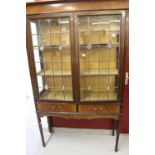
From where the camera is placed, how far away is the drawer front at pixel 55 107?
180 cm

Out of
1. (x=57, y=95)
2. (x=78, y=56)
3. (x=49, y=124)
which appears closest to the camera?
(x=78, y=56)

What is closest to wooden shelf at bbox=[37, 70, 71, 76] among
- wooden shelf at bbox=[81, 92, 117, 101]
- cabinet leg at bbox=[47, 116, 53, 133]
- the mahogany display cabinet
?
the mahogany display cabinet

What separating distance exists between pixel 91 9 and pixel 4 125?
53.3 inches

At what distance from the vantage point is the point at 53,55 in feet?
6.07

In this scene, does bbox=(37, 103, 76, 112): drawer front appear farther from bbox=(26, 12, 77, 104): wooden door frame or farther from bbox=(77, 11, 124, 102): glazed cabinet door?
bbox=(77, 11, 124, 102): glazed cabinet door

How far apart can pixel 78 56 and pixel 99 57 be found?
281 mm

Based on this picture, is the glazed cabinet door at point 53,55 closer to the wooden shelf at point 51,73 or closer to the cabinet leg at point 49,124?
the wooden shelf at point 51,73

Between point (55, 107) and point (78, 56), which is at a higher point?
point (78, 56)

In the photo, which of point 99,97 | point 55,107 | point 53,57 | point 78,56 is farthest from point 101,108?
point 53,57

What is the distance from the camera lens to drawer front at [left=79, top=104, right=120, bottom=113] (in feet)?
5.75

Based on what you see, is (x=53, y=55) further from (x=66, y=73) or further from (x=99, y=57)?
(x=99, y=57)

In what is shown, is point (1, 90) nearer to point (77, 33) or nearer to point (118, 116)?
point (77, 33)

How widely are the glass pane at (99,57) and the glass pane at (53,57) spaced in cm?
16
